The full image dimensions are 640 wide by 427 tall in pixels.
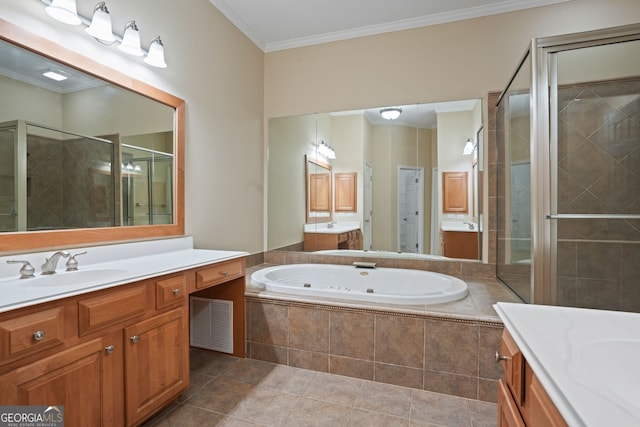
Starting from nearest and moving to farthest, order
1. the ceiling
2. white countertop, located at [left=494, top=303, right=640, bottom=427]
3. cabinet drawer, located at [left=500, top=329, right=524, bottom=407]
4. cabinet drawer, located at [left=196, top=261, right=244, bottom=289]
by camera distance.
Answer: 1. white countertop, located at [left=494, top=303, right=640, bottom=427]
2. cabinet drawer, located at [left=500, top=329, right=524, bottom=407]
3. cabinet drawer, located at [left=196, top=261, right=244, bottom=289]
4. the ceiling

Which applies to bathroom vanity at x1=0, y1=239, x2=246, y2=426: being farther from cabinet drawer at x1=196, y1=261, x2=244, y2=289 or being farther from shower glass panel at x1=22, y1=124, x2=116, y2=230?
shower glass panel at x1=22, y1=124, x2=116, y2=230

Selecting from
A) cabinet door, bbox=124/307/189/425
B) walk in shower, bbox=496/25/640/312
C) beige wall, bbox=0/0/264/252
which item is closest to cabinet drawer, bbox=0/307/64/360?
cabinet door, bbox=124/307/189/425

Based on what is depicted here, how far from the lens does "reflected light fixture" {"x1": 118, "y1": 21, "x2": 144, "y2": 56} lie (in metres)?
1.82

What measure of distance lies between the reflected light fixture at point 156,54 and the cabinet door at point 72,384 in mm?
1680

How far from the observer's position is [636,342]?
2.55ft

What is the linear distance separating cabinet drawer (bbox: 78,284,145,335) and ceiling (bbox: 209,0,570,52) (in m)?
2.49

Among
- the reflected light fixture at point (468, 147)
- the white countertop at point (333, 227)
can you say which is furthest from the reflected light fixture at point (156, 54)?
the reflected light fixture at point (468, 147)

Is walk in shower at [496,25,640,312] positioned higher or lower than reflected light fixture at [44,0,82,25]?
lower

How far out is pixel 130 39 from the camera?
1.83 meters

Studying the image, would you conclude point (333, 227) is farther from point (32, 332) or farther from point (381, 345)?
point (32, 332)

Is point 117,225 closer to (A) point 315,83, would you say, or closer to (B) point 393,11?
(A) point 315,83

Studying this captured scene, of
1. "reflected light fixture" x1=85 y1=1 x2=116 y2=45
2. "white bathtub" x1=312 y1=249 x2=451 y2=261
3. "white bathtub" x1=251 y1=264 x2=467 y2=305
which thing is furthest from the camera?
"white bathtub" x1=312 y1=249 x2=451 y2=261

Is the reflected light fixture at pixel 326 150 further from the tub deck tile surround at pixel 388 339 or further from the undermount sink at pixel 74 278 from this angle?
the undermount sink at pixel 74 278

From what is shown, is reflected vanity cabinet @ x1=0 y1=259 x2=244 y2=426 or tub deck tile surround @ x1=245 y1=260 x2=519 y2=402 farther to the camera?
tub deck tile surround @ x1=245 y1=260 x2=519 y2=402
